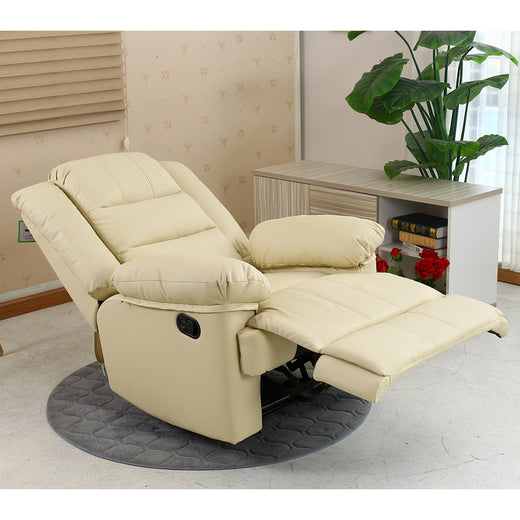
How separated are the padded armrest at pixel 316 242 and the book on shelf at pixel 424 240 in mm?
670

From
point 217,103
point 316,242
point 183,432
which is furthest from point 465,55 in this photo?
point 183,432

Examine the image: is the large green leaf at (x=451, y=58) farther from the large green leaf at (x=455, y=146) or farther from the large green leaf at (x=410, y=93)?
the large green leaf at (x=455, y=146)

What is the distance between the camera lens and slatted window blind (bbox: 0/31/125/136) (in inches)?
125

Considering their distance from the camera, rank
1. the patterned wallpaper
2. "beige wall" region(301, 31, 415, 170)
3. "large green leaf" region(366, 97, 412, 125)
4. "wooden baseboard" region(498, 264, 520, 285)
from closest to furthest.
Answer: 1. "large green leaf" region(366, 97, 412, 125)
2. "wooden baseboard" region(498, 264, 520, 285)
3. the patterned wallpaper
4. "beige wall" region(301, 31, 415, 170)

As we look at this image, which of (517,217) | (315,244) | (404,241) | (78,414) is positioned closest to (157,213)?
(315,244)

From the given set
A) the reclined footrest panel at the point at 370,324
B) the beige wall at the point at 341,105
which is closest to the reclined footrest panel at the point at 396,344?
the reclined footrest panel at the point at 370,324

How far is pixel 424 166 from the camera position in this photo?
3.28 meters

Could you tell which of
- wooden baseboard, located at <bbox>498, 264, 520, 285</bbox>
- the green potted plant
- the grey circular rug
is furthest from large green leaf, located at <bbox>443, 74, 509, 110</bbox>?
the grey circular rug

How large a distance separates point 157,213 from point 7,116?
1091mm

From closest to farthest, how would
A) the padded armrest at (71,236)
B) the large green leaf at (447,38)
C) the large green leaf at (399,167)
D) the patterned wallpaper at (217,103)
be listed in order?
the padded armrest at (71,236)
the large green leaf at (447,38)
the large green leaf at (399,167)
the patterned wallpaper at (217,103)

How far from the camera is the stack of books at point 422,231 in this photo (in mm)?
3074

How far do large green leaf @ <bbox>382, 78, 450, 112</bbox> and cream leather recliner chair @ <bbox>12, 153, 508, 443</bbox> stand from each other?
2.68 feet

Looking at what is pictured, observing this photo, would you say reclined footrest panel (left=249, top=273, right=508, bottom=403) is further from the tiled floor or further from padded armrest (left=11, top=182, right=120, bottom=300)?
padded armrest (left=11, top=182, right=120, bottom=300)

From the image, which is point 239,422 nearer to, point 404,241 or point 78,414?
point 78,414
